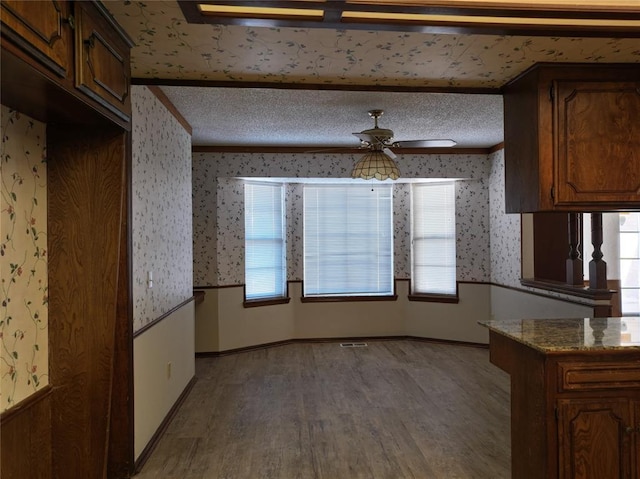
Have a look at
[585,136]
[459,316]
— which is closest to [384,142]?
[585,136]

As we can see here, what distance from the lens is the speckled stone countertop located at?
2.32 metres

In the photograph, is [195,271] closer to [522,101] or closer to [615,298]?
[522,101]

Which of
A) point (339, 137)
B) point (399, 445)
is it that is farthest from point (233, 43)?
point (339, 137)

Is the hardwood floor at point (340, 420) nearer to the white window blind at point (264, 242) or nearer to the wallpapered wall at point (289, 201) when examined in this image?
the white window blind at point (264, 242)

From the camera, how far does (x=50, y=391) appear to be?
2264mm

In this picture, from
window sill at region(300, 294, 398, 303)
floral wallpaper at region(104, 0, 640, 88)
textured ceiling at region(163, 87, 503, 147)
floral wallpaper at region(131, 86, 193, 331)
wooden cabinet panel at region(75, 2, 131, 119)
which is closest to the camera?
wooden cabinet panel at region(75, 2, 131, 119)

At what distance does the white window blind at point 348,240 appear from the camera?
22.7 feet

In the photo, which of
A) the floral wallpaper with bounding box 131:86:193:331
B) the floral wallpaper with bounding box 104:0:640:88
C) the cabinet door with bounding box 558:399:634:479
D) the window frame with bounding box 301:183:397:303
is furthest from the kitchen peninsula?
the window frame with bounding box 301:183:397:303

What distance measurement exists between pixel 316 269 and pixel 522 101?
439 cm

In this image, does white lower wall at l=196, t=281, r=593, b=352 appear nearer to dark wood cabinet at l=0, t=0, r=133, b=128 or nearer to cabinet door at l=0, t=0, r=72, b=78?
dark wood cabinet at l=0, t=0, r=133, b=128

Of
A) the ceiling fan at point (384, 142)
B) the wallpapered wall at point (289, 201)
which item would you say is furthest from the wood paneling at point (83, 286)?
the wallpapered wall at point (289, 201)

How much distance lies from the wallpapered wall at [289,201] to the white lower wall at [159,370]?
148 cm

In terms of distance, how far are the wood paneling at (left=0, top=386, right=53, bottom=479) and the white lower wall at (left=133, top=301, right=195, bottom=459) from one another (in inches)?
31.7

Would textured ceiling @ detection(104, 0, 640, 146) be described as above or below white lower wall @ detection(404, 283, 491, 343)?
above
